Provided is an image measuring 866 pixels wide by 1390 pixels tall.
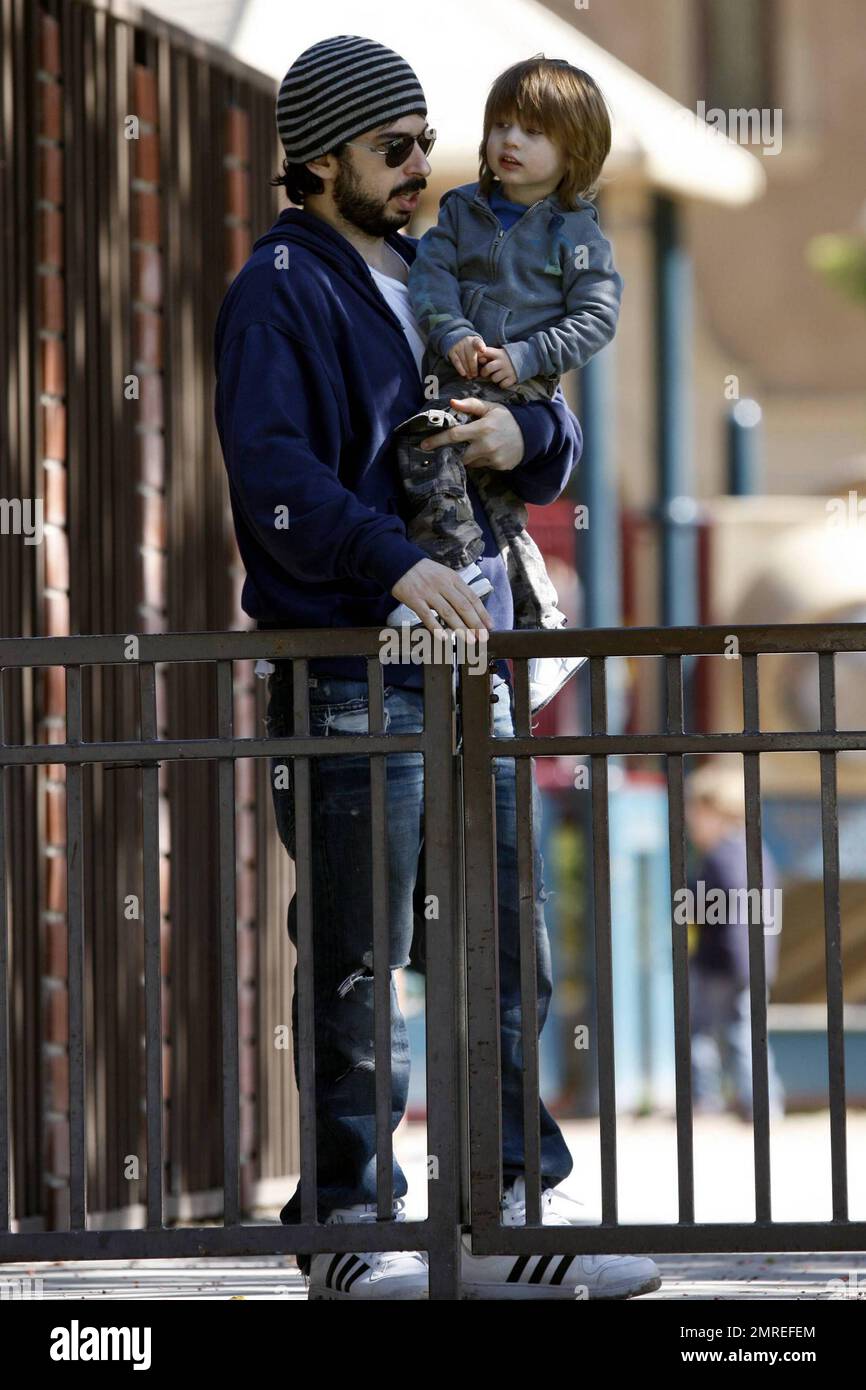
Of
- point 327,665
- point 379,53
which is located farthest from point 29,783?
point 379,53

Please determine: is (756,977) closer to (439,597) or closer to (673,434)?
(439,597)

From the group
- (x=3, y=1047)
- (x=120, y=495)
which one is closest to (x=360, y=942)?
(x=3, y=1047)

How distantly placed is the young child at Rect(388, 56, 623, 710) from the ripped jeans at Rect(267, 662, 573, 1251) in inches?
9.6

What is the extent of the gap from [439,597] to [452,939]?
59 cm

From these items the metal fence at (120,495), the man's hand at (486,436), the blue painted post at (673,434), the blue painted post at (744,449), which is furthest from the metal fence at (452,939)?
the blue painted post at (744,449)

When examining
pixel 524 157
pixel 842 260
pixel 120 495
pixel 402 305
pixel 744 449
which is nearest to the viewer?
pixel 524 157

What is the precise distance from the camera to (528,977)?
364 centimetres

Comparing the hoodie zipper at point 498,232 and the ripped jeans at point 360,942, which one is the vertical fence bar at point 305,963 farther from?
the hoodie zipper at point 498,232

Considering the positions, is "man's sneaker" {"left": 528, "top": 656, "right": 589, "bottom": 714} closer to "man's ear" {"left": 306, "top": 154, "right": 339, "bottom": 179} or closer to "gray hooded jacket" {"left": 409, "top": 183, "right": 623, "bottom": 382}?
"gray hooded jacket" {"left": 409, "top": 183, "right": 623, "bottom": 382}

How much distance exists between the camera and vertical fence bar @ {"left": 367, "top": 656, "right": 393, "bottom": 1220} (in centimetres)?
363

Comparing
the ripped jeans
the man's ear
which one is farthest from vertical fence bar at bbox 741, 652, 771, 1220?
the man's ear

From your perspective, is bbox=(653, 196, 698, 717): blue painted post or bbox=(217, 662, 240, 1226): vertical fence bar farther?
bbox=(653, 196, 698, 717): blue painted post

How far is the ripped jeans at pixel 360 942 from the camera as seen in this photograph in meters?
3.71

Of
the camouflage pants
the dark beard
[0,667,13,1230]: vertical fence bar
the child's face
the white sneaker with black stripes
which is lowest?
the white sneaker with black stripes
